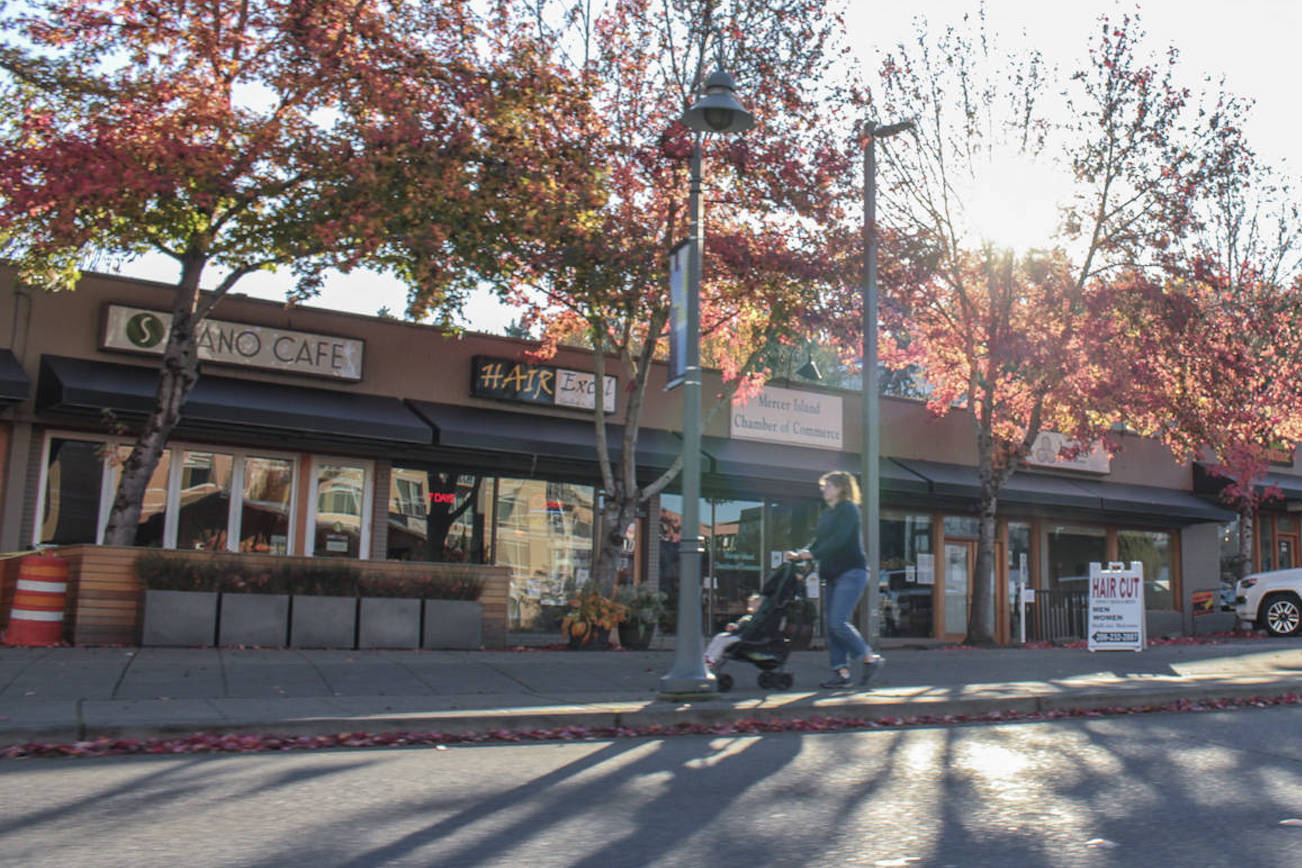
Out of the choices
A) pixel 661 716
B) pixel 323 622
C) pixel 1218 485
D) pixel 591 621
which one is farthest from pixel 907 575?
pixel 661 716

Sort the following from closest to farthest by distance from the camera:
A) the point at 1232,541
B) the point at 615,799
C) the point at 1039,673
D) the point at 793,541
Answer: the point at 615,799
the point at 1039,673
the point at 793,541
the point at 1232,541

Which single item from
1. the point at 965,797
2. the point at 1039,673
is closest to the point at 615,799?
the point at 965,797

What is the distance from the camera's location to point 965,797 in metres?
6.13

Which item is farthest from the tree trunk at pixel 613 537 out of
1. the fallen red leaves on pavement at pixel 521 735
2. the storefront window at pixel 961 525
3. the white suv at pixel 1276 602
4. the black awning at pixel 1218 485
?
the black awning at pixel 1218 485

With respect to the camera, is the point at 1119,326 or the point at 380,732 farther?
the point at 1119,326

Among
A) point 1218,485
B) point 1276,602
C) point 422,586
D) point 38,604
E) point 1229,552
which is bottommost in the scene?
point 38,604

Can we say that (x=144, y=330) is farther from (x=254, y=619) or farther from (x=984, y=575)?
(x=984, y=575)

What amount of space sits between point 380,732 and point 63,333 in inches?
427

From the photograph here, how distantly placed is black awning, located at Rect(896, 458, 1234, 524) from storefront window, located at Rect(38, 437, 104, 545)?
13978 millimetres

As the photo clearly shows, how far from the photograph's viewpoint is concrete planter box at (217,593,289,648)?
13.5 m

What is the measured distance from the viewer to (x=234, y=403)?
54.0ft

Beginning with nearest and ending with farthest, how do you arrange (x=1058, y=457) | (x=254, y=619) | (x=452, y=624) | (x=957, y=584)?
(x=254, y=619), (x=452, y=624), (x=957, y=584), (x=1058, y=457)

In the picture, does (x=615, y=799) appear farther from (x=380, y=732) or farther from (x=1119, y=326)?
(x=1119, y=326)

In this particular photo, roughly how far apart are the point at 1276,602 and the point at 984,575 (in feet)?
21.7
